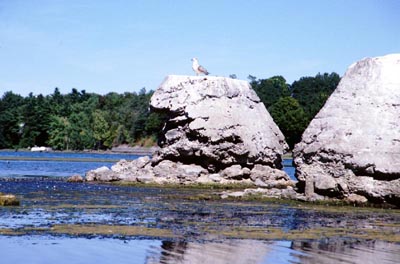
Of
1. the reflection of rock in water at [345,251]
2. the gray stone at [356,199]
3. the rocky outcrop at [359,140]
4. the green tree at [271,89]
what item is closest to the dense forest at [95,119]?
the green tree at [271,89]

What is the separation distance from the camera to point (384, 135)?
102ft

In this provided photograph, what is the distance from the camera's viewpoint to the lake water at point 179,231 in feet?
59.4

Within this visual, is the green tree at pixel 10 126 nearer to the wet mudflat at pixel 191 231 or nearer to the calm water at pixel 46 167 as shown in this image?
the calm water at pixel 46 167

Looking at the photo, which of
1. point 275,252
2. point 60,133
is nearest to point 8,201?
point 275,252

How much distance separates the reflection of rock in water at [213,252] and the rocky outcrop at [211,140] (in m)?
22.9

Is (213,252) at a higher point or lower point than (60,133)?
lower

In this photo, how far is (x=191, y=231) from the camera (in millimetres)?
22125

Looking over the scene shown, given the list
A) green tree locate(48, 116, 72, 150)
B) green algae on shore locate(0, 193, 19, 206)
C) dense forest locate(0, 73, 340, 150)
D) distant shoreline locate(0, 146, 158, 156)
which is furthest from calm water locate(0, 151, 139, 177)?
green tree locate(48, 116, 72, 150)

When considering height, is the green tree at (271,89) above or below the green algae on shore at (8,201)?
above

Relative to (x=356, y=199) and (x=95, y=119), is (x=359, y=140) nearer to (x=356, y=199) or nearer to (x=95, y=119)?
(x=356, y=199)

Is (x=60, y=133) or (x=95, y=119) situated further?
(x=60, y=133)

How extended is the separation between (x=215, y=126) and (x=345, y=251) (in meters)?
25.5

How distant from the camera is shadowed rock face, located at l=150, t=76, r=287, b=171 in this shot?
4456 cm

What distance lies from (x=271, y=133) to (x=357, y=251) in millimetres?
27071
